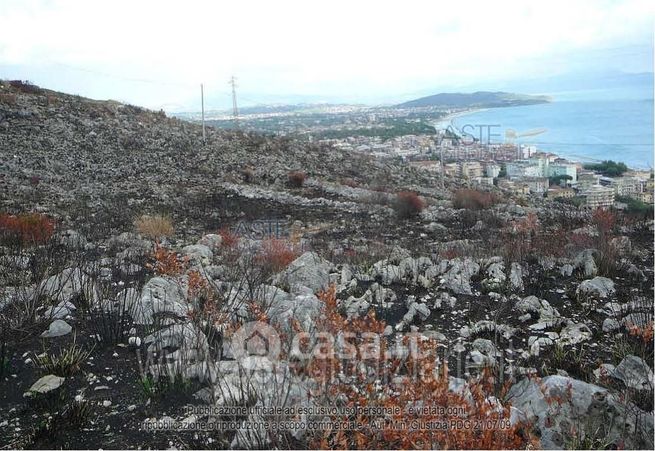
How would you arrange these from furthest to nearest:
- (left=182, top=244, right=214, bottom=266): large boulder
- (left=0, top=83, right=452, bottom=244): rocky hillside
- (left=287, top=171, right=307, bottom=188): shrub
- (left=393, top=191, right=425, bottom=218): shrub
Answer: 1. (left=287, top=171, right=307, bottom=188): shrub
2. (left=0, top=83, right=452, bottom=244): rocky hillside
3. (left=393, top=191, right=425, bottom=218): shrub
4. (left=182, top=244, right=214, bottom=266): large boulder

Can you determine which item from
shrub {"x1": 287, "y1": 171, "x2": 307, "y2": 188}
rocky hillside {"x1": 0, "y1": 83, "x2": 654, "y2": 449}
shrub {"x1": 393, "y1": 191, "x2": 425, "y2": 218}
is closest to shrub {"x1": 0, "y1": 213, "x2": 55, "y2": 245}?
rocky hillside {"x1": 0, "y1": 83, "x2": 654, "y2": 449}

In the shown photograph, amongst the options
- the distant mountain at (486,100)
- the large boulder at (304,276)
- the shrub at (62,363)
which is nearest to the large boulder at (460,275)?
the large boulder at (304,276)

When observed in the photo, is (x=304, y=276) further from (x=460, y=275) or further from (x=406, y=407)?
(x=406, y=407)

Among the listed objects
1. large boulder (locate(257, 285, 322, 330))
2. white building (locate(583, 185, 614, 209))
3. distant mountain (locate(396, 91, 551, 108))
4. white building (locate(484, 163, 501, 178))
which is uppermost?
distant mountain (locate(396, 91, 551, 108))

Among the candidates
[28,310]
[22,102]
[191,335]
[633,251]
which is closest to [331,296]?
[191,335]

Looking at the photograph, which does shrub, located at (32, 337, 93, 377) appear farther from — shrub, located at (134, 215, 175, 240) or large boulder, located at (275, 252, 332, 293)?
shrub, located at (134, 215, 175, 240)

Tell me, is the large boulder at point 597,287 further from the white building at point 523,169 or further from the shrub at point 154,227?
the white building at point 523,169

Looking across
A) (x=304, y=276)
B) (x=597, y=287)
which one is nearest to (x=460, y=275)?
(x=597, y=287)
